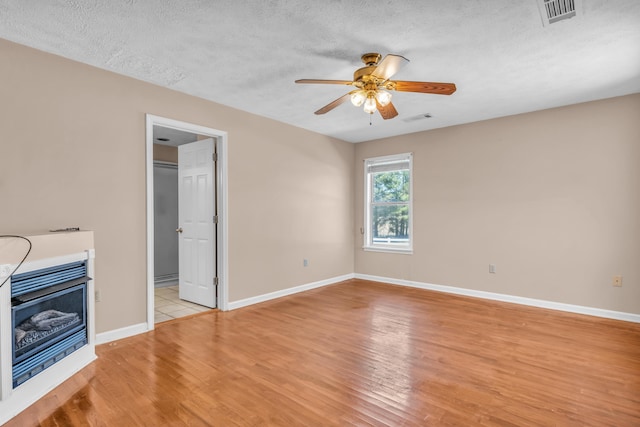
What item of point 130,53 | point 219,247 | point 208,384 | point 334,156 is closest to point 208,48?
point 130,53

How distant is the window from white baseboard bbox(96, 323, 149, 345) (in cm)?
381

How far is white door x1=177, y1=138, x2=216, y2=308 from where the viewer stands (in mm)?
4207

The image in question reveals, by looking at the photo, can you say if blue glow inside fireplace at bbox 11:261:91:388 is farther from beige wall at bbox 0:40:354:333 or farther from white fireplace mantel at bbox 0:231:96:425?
beige wall at bbox 0:40:354:333

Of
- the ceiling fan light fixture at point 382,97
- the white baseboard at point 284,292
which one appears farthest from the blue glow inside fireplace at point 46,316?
the ceiling fan light fixture at point 382,97

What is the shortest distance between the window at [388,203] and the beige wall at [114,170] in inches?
64.8

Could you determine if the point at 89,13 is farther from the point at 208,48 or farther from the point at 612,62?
the point at 612,62

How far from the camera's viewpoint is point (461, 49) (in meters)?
2.71

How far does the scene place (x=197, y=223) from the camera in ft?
14.4

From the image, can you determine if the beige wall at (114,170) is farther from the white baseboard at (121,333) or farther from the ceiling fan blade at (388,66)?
the ceiling fan blade at (388,66)

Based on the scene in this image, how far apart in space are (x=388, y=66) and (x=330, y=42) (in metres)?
0.50

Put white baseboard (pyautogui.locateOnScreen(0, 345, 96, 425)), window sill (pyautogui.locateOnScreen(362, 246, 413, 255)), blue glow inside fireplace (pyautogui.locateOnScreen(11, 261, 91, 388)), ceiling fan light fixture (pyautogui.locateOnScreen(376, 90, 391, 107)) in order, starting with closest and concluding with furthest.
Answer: white baseboard (pyautogui.locateOnScreen(0, 345, 96, 425)), blue glow inside fireplace (pyautogui.locateOnScreen(11, 261, 91, 388)), ceiling fan light fixture (pyautogui.locateOnScreen(376, 90, 391, 107)), window sill (pyautogui.locateOnScreen(362, 246, 413, 255))

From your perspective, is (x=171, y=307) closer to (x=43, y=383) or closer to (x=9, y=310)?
(x=43, y=383)

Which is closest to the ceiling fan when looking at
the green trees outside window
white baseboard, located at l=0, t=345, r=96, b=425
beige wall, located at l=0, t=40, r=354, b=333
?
beige wall, located at l=0, t=40, r=354, b=333

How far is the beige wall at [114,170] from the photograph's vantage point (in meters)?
2.63
